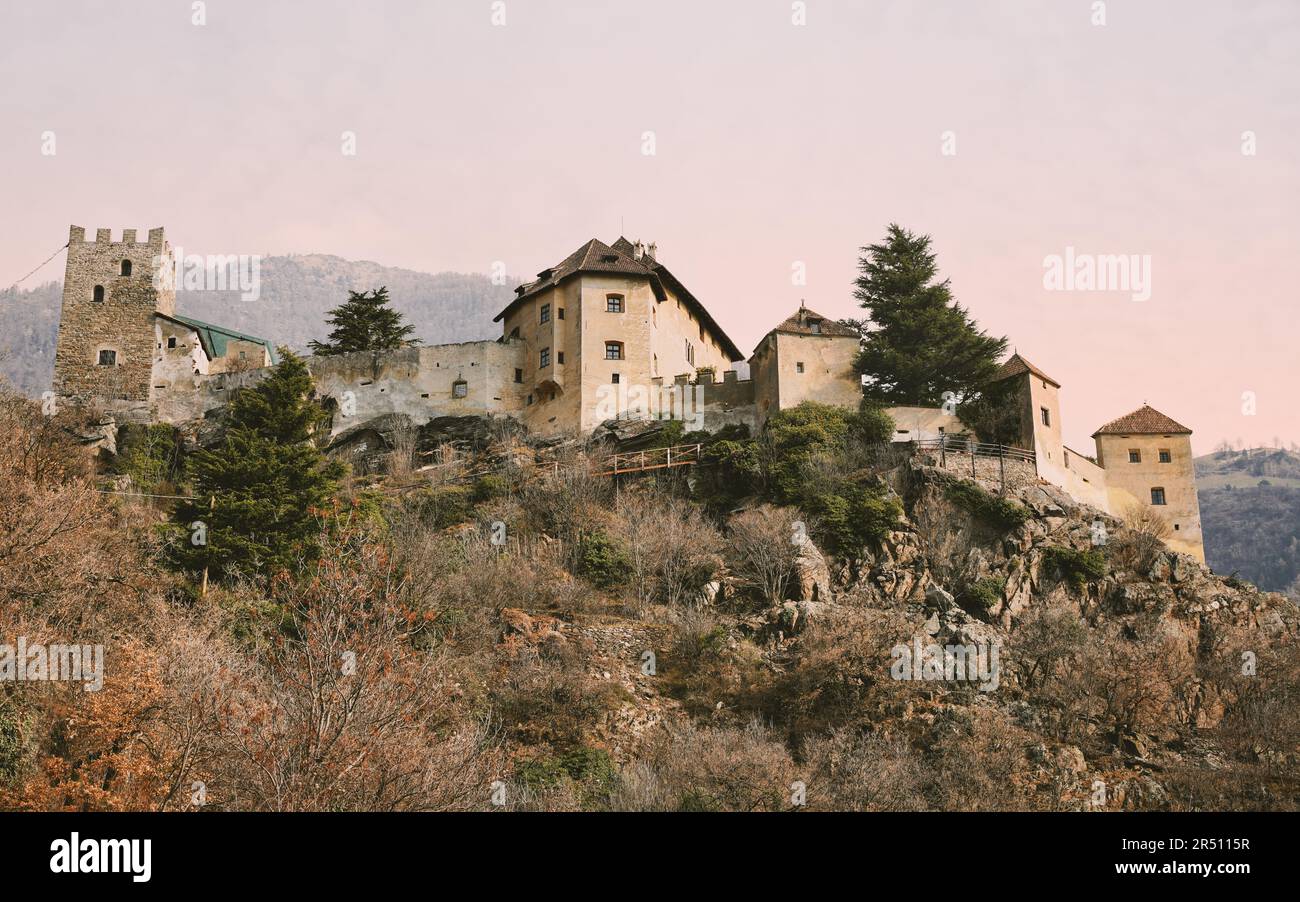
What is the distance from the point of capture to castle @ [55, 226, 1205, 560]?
154 ft

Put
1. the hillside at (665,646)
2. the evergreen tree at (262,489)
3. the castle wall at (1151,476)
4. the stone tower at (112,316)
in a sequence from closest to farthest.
→ 1. the hillside at (665,646)
2. the evergreen tree at (262,489)
3. the castle wall at (1151,476)
4. the stone tower at (112,316)

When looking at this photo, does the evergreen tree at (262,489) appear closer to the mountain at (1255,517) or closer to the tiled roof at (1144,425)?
the tiled roof at (1144,425)

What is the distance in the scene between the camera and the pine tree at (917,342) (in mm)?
48000

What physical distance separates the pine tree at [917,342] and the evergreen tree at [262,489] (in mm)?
23157

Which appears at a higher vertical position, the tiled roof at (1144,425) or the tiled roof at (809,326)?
the tiled roof at (809,326)

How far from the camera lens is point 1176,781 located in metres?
29.4

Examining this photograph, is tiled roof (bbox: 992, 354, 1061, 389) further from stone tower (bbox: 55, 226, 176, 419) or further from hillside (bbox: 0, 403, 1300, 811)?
stone tower (bbox: 55, 226, 176, 419)

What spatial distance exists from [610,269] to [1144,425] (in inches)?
961

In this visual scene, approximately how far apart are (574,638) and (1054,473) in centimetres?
2110

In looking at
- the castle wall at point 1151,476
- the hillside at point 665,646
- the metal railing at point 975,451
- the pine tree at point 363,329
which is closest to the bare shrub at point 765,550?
the hillside at point 665,646

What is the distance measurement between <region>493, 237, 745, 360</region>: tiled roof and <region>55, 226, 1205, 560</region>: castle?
11cm

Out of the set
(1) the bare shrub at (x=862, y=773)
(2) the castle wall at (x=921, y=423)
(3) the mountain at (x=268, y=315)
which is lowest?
(1) the bare shrub at (x=862, y=773)
